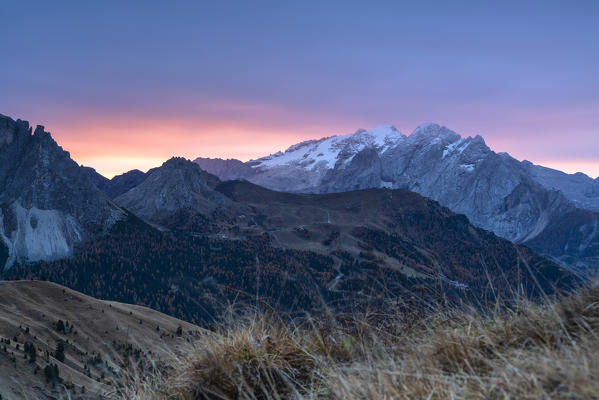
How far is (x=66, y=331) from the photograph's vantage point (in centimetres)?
10700

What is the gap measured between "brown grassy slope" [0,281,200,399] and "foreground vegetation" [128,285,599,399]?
194 ft

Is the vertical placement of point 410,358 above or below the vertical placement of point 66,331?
above

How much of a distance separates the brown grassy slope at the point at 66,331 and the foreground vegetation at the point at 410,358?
59.1 metres

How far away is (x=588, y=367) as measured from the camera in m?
3.80

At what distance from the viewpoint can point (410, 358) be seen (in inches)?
199

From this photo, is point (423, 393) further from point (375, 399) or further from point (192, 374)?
point (192, 374)

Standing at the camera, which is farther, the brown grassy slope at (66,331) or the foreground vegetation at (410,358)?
the brown grassy slope at (66,331)

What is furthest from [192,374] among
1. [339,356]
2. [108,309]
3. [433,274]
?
[108,309]

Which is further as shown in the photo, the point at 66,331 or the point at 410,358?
the point at 66,331

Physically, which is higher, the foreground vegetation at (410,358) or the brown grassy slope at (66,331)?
the foreground vegetation at (410,358)

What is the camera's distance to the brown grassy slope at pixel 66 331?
66312mm

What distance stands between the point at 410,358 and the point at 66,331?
122 meters

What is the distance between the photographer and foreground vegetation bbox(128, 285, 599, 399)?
13.0ft

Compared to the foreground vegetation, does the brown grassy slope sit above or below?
below
